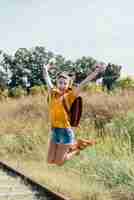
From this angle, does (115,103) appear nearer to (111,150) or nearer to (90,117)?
(90,117)

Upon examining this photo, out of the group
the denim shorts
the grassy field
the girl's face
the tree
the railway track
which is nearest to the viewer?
the girl's face

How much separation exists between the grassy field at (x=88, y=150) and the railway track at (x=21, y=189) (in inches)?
8.0

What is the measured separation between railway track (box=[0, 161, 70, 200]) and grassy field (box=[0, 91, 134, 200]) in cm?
20

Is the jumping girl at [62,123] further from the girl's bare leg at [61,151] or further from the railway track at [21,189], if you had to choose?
the railway track at [21,189]

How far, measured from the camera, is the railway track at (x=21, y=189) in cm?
820

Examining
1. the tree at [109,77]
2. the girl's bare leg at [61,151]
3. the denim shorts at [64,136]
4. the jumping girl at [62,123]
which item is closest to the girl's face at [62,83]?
the jumping girl at [62,123]

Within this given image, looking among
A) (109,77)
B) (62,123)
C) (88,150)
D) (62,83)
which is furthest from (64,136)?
(109,77)

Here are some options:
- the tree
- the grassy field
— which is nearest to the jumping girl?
the grassy field

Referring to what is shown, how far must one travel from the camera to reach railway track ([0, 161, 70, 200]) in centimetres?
820

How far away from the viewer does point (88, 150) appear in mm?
9883

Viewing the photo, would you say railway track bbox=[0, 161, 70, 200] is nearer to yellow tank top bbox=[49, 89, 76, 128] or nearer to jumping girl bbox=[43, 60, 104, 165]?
jumping girl bbox=[43, 60, 104, 165]

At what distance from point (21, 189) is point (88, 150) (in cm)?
162

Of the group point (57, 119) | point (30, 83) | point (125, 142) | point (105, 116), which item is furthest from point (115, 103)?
point (30, 83)

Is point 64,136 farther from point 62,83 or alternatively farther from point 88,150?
point 88,150
